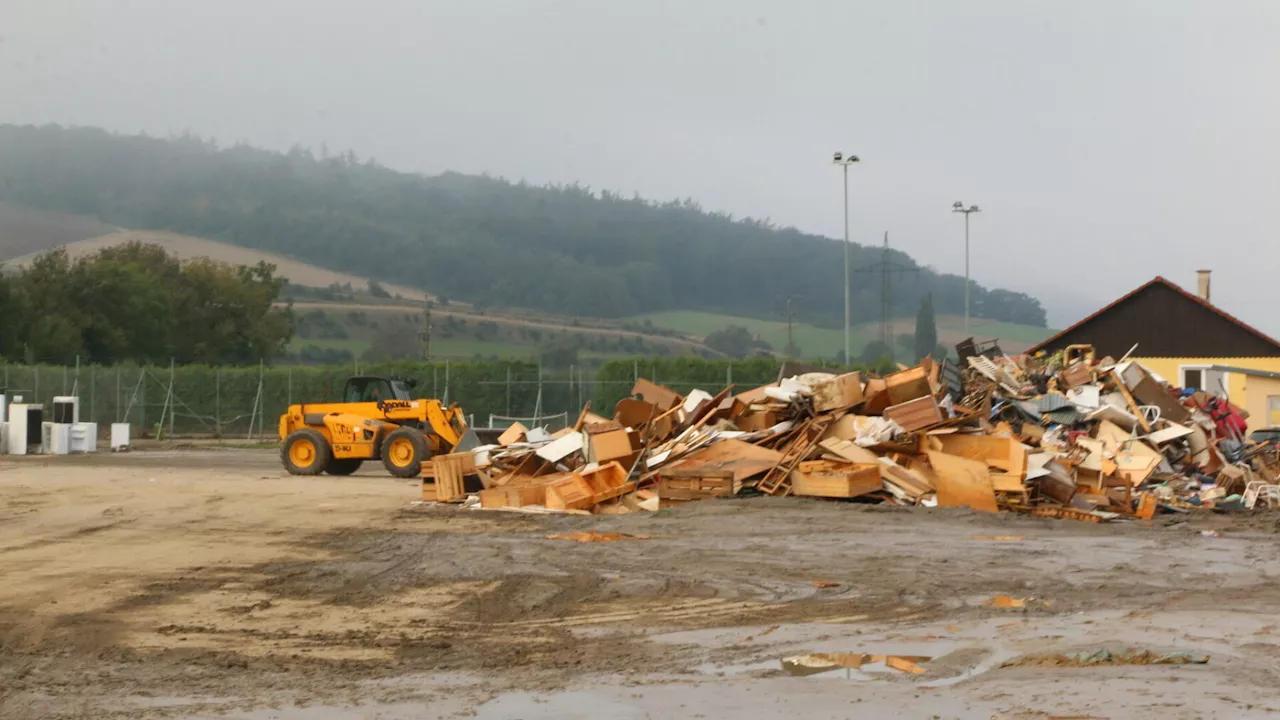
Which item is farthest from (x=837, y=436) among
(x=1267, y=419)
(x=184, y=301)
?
(x=184, y=301)

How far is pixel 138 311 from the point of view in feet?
258

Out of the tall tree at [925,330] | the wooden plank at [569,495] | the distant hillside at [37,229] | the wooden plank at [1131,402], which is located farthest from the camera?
the distant hillside at [37,229]

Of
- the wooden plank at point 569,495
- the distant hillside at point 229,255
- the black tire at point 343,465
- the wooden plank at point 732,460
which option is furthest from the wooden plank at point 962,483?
the distant hillside at point 229,255

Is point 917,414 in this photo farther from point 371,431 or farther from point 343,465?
point 343,465

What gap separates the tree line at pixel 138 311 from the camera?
227 feet

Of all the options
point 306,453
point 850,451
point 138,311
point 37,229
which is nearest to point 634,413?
point 850,451

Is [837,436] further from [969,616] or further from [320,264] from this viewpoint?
[320,264]

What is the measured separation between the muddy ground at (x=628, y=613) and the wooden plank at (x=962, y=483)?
0.70m

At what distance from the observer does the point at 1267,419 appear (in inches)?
1548

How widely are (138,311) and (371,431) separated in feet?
178

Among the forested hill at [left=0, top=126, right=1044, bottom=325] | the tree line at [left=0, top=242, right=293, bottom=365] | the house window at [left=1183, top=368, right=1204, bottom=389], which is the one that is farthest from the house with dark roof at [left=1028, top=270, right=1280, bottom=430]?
the forested hill at [left=0, top=126, right=1044, bottom=325]

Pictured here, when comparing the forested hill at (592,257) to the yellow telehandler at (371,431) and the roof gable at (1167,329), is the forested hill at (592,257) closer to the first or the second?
the roof gable at (1167,329)

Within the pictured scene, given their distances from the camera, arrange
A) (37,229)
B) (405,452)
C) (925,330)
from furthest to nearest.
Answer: (37,229) < (925,330) < (405,452)

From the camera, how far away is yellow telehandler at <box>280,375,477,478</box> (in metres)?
29.0
